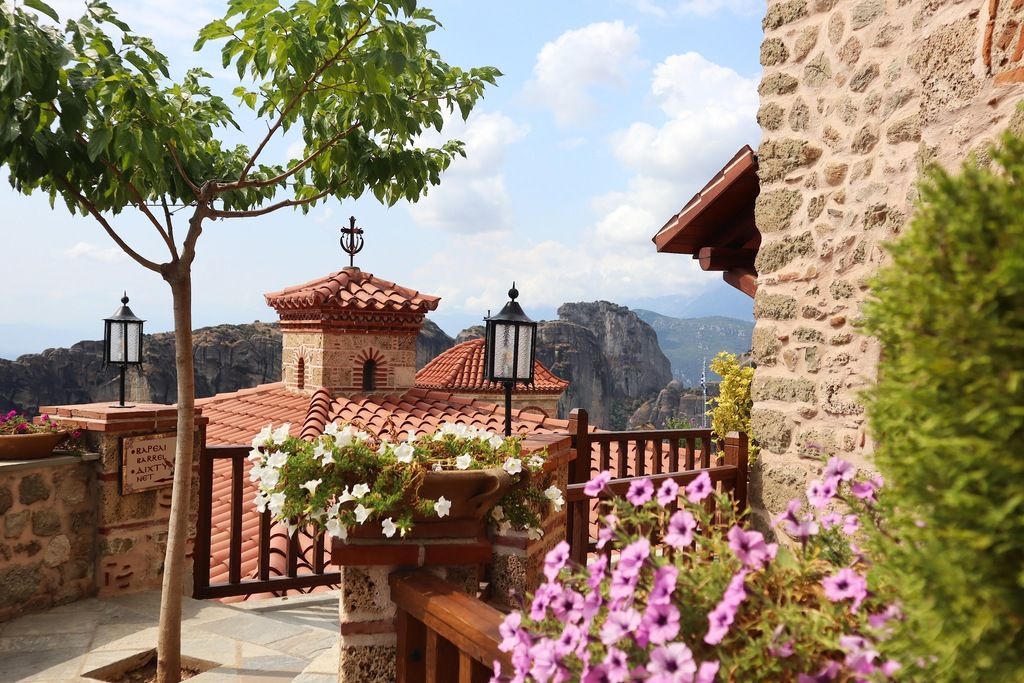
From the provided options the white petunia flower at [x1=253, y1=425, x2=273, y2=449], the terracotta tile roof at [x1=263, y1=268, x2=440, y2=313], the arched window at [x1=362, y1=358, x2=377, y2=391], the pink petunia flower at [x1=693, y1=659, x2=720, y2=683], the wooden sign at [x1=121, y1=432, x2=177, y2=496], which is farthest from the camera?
the arched window at [x1=362, y1=358, x2=377, y2=391]

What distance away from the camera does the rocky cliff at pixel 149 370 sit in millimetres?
26891

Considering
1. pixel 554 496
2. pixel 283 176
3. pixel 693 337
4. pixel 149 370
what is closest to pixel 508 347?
pixel 283 176

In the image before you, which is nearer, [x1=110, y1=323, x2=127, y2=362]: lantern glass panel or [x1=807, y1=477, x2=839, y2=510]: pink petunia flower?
[x1=807, y1=477, x2=839, y2=510]: pink petunia flower

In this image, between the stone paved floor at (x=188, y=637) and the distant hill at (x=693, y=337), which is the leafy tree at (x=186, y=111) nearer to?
the stone paved floor at (x=188, y=637)

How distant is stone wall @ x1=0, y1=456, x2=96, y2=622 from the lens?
4203 mm

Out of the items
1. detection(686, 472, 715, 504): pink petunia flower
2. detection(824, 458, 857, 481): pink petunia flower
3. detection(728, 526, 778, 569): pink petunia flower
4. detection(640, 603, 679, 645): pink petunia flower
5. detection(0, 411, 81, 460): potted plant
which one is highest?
detection(824, 458, 857, 481): pink petunia flower

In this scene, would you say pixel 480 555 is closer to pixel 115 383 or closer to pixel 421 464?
pixel 421 464

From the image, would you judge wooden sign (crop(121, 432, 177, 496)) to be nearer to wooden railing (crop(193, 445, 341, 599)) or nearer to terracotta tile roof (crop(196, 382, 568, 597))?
wooden railing (crop(193, 445, 341, 599))

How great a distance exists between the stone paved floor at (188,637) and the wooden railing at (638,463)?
1419 millimetres

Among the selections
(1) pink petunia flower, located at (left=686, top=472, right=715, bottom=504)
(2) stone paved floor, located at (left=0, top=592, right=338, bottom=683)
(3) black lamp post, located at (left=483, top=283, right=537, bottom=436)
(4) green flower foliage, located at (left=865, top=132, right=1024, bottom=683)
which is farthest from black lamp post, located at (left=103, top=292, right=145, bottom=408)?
(4) green flower foliage, located at (left=865, top=132, right=1024, bottom=683)

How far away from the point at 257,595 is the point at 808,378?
13.6 feet

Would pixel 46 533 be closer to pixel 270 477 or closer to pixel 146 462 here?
pixel 146 462

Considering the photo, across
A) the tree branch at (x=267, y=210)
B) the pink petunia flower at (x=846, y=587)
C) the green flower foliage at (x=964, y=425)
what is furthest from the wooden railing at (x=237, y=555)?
the green flower foliage at (x=964, y=425)

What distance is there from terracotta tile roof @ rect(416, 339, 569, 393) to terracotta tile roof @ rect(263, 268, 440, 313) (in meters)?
4.75
